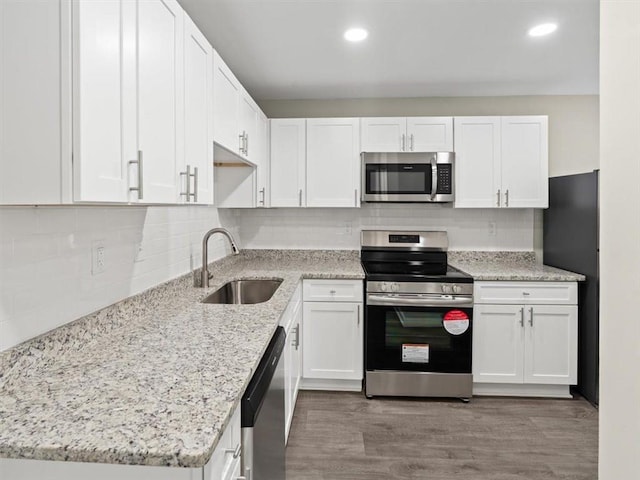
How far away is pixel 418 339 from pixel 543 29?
6.82ft

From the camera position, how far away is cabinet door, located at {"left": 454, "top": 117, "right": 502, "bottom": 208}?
3434mm

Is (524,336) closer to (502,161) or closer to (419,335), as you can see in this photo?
(419,335)

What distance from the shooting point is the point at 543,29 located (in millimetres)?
2430

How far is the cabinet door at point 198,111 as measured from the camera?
1.67m

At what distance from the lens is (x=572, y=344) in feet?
10.1

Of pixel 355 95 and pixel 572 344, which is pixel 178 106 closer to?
pixel 355 95

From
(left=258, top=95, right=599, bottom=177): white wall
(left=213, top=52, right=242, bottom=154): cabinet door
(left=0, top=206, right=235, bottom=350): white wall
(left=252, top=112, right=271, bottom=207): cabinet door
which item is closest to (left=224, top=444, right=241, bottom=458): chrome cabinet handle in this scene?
(left=0, top=206, right=235, bottom=350): white wall

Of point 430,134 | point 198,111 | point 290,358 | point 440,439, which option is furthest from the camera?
point 430,134

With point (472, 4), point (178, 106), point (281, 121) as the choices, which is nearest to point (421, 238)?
point (281, 121)

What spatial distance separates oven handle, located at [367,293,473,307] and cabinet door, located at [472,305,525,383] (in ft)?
0.46

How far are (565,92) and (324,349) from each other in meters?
2.93

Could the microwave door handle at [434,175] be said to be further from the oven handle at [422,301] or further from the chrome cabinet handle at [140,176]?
the chrome cabinet handle at [140,176]

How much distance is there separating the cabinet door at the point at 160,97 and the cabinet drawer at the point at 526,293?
7.67 ft

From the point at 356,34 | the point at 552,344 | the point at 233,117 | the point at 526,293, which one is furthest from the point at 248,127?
the point at 552,344
